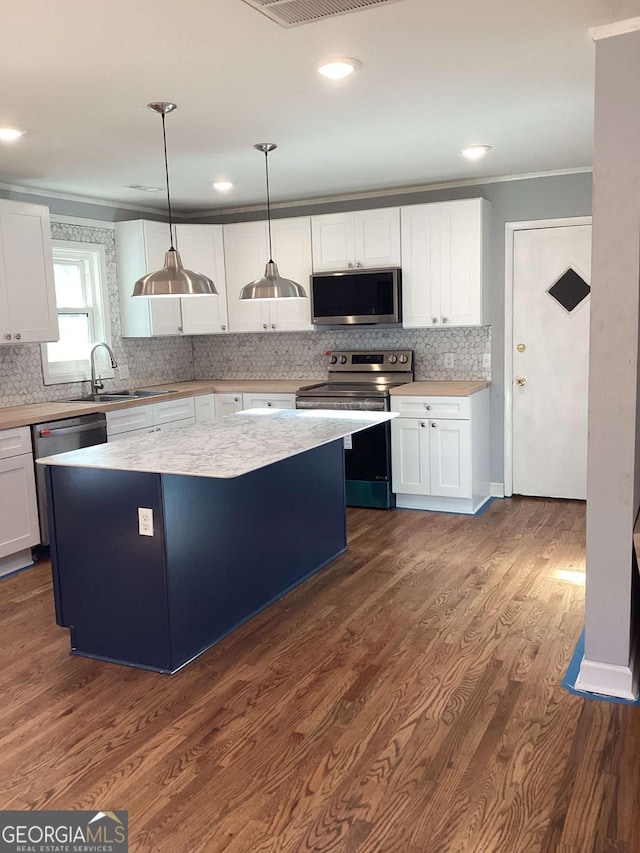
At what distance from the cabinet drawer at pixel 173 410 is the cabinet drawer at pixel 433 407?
5.29 ft

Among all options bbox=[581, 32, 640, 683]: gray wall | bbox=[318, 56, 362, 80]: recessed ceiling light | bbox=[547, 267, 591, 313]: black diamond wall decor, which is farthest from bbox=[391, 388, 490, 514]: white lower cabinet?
bbox=[318, 56, 362, 80]: recessed ceiling light

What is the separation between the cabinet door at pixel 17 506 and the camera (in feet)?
14.0

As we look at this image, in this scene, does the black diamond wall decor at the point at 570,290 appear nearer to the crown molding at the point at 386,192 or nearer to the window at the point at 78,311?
the crown molding at the point at 386,192

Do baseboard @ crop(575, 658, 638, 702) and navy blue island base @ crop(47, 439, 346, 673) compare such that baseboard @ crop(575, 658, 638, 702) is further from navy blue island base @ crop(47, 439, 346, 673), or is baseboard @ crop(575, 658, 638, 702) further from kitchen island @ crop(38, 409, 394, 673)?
navy blue island base @ crop(47, 439, 346, 673)

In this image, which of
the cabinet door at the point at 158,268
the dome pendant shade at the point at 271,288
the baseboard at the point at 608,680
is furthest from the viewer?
the cabinet door at the point at 158,268

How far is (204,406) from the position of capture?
6.05 metres

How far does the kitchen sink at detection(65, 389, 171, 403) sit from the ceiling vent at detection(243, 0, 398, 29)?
3361 millimetres

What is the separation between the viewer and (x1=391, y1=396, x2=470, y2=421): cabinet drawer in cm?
519

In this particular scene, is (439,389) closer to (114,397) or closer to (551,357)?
(551,357)

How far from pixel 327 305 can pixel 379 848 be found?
431cm

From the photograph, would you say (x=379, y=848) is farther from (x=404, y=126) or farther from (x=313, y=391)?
(x=313, y=391)

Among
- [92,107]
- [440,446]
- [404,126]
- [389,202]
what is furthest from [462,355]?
[92,107]

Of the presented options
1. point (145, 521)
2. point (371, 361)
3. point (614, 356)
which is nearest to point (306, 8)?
point (614, 356)

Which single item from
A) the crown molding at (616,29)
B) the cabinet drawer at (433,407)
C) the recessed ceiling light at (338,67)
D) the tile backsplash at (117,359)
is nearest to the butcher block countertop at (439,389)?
the cabinet drawer at (433,407)
